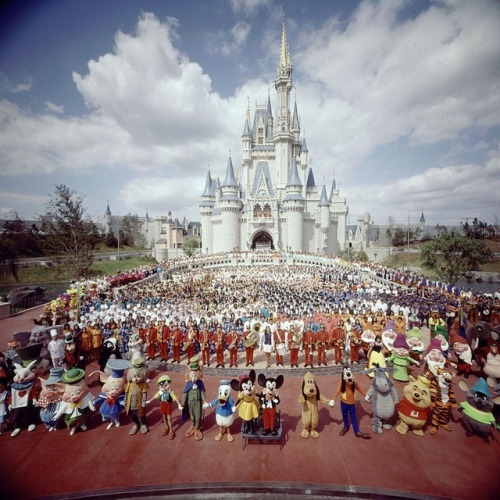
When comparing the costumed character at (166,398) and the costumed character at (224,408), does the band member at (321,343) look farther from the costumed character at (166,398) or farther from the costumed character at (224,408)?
the costumed character at (166,398)

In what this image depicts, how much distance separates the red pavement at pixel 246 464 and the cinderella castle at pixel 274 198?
3854 centimetres

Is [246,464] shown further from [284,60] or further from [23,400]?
[284,60]

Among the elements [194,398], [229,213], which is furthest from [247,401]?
[229,213]

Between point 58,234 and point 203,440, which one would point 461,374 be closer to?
point 203,440

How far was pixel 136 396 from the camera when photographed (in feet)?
16.1

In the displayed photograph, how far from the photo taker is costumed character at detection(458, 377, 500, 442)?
463 centimetres

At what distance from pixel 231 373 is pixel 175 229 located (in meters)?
64.1

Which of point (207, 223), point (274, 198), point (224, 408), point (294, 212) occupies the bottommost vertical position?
point (224, 408)

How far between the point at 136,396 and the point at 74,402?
126 cm

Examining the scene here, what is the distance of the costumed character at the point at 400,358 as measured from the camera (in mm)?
6402

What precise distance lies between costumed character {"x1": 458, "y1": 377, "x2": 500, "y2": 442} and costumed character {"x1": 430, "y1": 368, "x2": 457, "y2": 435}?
0.89 ft

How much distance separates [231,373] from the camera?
24.8ft

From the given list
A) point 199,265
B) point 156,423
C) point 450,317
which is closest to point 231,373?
point 156,423

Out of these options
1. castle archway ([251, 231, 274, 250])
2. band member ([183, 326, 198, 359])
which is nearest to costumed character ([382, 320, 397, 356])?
band member ([183, 326, 198, 359])
